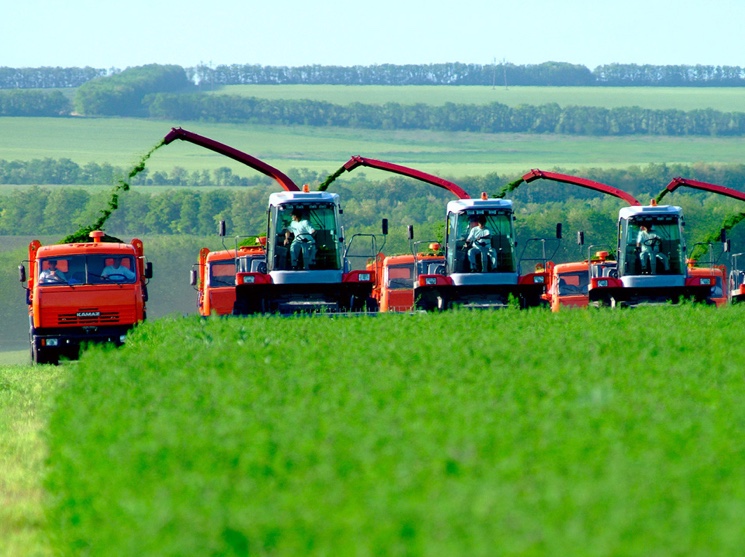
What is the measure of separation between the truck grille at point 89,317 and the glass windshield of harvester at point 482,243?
713cm

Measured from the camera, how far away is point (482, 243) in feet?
95.0

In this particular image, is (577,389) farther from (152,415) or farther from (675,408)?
(152,415)

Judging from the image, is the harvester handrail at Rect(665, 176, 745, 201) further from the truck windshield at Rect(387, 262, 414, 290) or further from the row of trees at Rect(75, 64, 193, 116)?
the row of trees at Rect(75, 64, 193, 116)

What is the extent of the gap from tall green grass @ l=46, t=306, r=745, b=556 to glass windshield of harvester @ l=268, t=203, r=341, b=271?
14.0 m

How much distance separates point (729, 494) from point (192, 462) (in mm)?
3006

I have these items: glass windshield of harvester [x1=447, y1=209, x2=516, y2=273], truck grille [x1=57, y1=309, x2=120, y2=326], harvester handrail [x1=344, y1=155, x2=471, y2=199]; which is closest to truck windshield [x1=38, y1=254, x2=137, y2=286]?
truck grille [x1=57, y1=309, x2=120, y2=326]

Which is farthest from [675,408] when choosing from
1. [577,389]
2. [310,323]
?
[310,323]

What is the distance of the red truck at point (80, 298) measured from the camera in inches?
A: 1102

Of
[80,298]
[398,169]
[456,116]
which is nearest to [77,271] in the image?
[80,298]

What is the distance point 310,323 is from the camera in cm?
1986

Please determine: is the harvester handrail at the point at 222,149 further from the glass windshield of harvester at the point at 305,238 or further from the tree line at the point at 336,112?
the tree line at the point at 336,112

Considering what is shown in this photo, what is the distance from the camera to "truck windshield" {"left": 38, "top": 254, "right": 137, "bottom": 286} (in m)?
28.3

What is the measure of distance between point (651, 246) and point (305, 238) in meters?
7.72

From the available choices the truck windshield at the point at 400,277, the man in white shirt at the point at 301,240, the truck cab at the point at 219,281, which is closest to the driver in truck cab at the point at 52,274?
the man in white shirt at the point at 301,240
